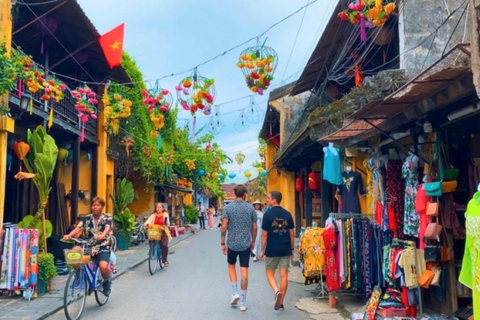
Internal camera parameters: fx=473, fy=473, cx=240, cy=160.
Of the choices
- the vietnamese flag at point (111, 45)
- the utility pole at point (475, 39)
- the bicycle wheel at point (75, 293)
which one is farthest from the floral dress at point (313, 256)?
the vietnamese flag at point (111, 45)

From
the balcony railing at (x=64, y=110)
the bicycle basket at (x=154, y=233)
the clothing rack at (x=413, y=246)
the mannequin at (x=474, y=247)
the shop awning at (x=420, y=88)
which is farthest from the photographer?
the bicycle basket at (x=154, y=233)

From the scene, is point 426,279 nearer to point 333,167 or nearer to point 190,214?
point 333,167

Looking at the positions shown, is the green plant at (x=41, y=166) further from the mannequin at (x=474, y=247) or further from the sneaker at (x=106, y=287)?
the mannequin at (x=474, y=247)

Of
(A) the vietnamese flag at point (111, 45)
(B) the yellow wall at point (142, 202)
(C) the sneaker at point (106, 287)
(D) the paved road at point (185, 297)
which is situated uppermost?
(A) the vietnamese flag at point (111, 45)

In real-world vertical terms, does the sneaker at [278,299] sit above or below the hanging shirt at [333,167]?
below

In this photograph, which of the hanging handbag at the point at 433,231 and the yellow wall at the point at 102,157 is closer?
the hanging handbag at the point at 433,231

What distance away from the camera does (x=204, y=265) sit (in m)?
13.7

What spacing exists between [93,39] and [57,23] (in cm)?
117

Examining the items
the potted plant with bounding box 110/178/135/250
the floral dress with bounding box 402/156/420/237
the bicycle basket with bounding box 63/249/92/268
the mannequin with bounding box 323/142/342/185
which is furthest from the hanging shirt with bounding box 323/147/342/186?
the potted plant with bounding box 110/178/135/250

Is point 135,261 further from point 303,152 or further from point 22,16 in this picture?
point 22,16

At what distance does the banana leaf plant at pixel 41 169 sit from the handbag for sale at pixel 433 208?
734 cm

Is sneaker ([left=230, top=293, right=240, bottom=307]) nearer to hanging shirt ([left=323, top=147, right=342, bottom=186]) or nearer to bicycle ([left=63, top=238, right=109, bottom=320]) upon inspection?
bicycle ([left=63, top=238, right=109, bottom=320])

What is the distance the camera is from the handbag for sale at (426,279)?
5722 mm

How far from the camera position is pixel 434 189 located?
557cm
